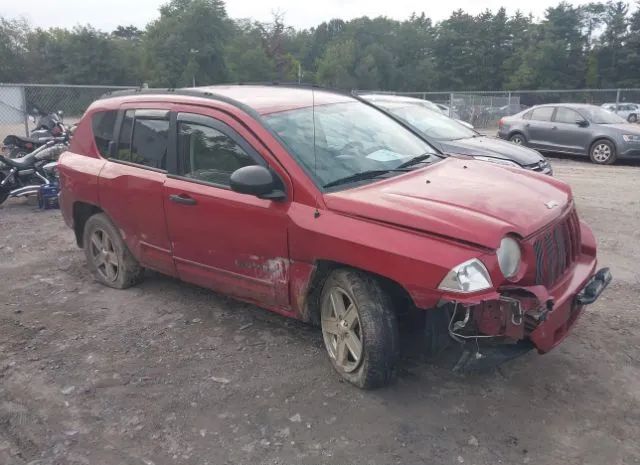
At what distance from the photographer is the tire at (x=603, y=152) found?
13.7 meters

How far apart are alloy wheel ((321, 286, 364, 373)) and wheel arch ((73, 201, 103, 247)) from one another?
2.86m

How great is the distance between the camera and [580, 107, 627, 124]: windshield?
14.3m

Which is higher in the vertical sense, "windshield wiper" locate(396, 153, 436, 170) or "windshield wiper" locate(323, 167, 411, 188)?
"windshield wiper" locate(396, 153, 436, 170)

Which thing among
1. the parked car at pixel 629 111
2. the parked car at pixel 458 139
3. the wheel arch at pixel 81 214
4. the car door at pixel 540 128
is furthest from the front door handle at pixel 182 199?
the parked car at pixel 629 111

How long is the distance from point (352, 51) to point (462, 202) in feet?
236

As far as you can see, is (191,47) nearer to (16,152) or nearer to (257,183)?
(16,152)

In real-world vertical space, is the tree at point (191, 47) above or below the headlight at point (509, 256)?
above

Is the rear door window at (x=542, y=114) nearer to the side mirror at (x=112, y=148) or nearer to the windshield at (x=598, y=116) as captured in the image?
the windshield at (x=598, y=116)

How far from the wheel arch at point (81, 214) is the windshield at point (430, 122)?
4.69 m

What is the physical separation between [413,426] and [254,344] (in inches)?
57.9

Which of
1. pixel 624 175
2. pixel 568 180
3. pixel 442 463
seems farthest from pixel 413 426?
pixel 624 175

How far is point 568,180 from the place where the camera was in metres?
11.1

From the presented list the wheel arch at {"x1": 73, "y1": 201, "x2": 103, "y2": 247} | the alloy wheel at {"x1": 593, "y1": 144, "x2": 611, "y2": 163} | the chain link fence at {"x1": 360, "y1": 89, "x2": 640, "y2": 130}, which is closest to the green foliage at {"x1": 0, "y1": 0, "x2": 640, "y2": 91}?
the chain link fence at {"x1": 360, "y1": 89, "x2": 640, "y2": 130}

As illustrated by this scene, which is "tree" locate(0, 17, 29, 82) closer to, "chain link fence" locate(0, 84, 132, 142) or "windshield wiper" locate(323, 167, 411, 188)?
"chain link fence" locate(0, 84, 132, 142)
